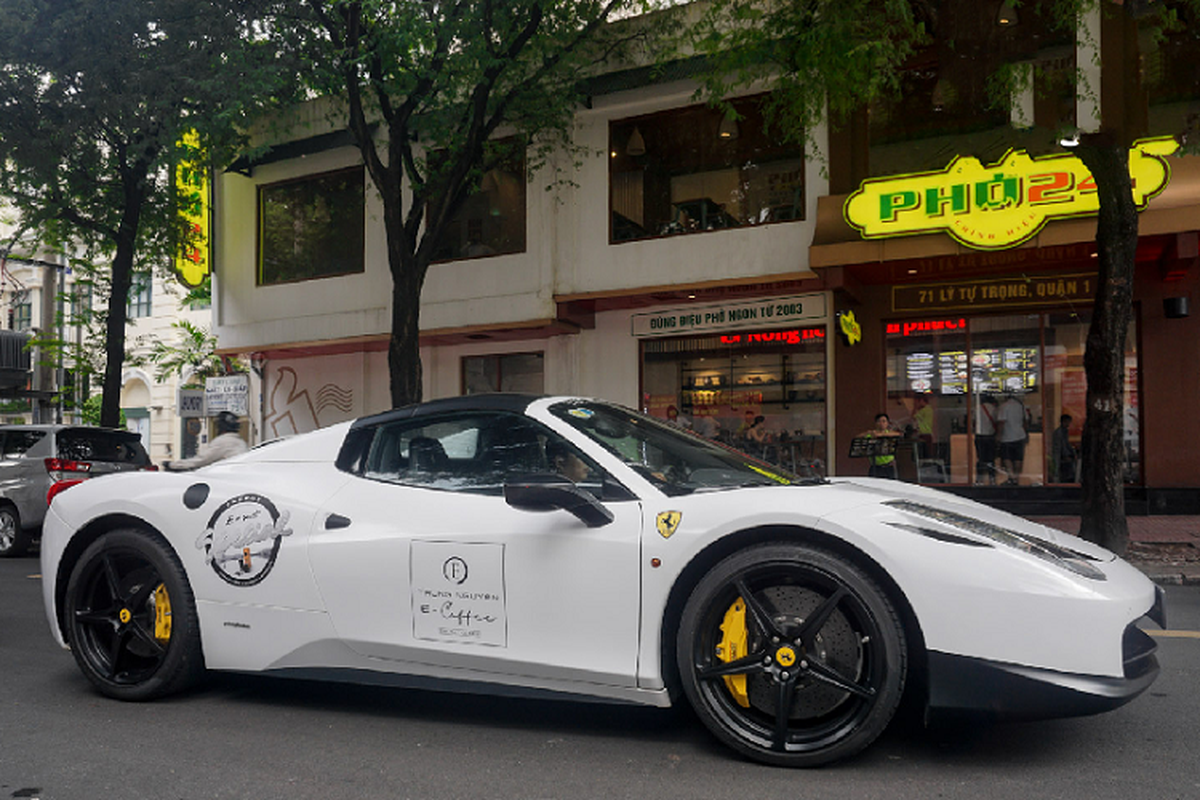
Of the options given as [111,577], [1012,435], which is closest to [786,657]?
[111,577]

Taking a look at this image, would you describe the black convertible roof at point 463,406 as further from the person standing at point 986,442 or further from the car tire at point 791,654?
the person standing at point 986,442

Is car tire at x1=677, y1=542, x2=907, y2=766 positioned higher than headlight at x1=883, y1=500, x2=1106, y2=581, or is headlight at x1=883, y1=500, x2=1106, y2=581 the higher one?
headlight at x1=883, y1=500, x2=1106, y2=581

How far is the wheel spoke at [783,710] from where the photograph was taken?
9.91ft

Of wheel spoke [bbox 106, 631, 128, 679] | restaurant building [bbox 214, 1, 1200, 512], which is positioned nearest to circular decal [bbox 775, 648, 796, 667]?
wheel spoke [bbox 106, 631, 128, 679]

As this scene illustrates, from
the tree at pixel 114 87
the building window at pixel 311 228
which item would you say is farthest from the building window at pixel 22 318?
the tree at pixel 114 87

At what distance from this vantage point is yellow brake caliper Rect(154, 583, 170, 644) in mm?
4094

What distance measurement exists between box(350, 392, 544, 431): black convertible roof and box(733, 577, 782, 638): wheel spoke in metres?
1.19

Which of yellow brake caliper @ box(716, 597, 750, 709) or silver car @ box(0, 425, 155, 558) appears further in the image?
silver car @ box(0, 425, 155, 558)

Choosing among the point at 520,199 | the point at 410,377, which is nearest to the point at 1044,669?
the point at 410,377

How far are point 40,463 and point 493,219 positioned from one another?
8.73 meters

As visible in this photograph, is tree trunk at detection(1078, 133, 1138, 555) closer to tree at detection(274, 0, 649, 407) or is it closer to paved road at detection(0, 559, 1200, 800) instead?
paved road at detection(0, 559, 1200, 800)

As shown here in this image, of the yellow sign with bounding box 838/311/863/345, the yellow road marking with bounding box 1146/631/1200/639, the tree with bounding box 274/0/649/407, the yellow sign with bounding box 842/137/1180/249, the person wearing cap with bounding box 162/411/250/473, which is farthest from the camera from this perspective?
the yellow sign with bounding box 838/311/863/345

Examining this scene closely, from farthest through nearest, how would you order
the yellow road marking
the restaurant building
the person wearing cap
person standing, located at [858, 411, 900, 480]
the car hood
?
person standing, located at [858, 411, 900, 480], the restaurant building, the person wearing cap, the yellow road marking, the car hood

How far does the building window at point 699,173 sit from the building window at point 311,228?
5.89m
